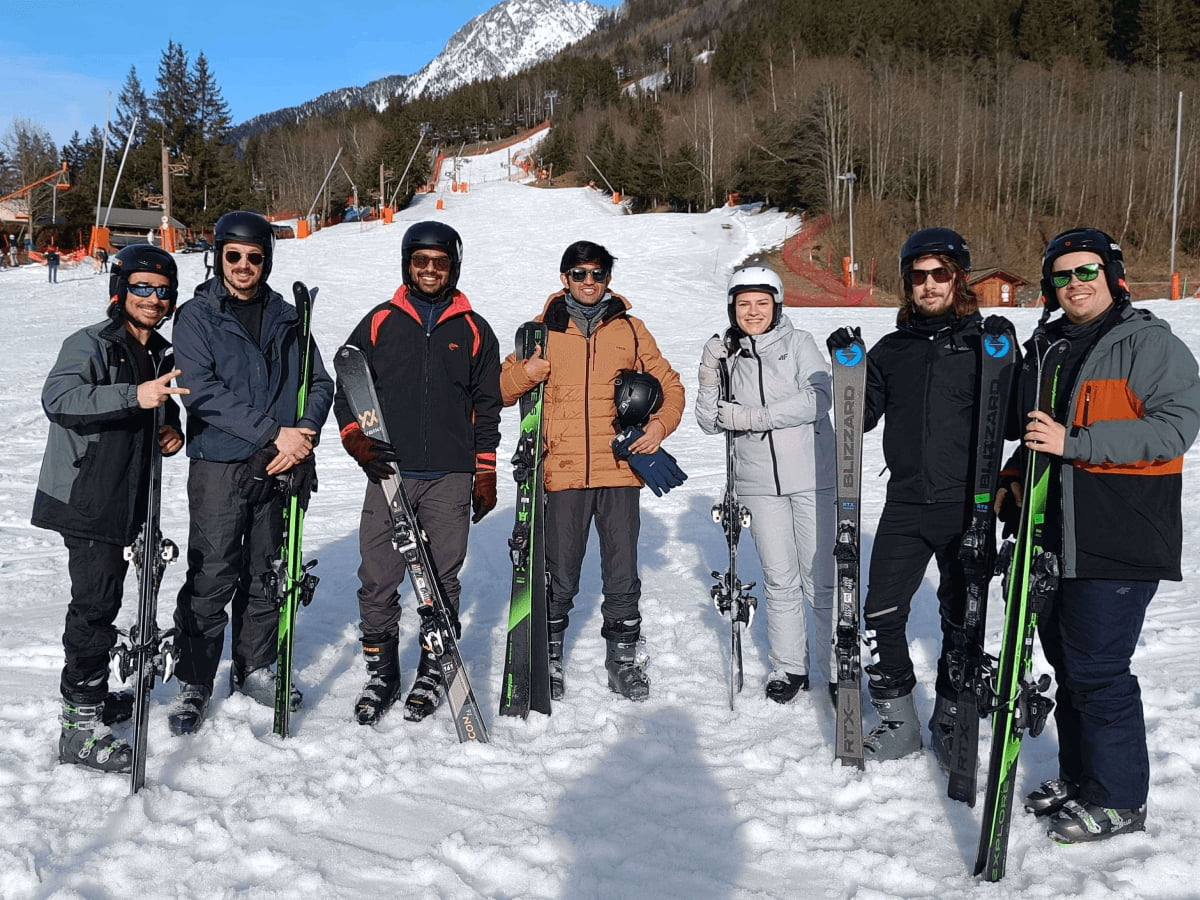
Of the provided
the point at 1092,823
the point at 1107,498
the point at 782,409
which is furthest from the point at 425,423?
the point at 1092,823

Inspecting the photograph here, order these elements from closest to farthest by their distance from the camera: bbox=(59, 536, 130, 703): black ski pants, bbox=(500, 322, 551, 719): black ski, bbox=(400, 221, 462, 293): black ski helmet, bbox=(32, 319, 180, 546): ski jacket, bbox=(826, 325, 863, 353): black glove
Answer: bbox=(32, 319, 180, 546): ski jacket
bbox=(59, 536, 130, 703): black ski pants
bbox=(826, 325, 863, 353): black glove
bbox=(400, 221, 462, 293): black ski helmet
bbox=(500, 322, 551, 719): black ski

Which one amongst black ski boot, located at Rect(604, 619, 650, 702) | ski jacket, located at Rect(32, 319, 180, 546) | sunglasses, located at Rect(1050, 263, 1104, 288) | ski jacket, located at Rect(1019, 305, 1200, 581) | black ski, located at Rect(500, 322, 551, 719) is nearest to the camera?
ski jacket, located at Rect(1019, 305, 1200, 581)

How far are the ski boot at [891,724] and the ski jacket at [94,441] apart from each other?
3180 millimetres

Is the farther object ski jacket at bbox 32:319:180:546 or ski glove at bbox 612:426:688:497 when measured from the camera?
ski glove at bbox 612:426:688:497

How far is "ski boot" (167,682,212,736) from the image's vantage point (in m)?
3.47

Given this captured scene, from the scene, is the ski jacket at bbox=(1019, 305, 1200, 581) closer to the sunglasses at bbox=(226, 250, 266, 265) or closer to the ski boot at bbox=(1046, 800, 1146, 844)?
the ski boot at bbox=(1046, 800, 1146, 844)

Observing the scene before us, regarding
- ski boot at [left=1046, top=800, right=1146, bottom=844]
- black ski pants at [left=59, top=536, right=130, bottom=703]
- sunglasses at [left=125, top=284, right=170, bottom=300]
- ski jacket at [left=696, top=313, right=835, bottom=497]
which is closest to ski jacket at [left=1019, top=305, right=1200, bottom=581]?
ski boot at [left=1046, top=800, right=1146, bottom=844]

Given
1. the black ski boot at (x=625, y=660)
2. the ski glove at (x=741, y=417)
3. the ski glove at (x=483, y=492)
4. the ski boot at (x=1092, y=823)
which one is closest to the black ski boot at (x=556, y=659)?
the black ski boot at (x=625, y=660)

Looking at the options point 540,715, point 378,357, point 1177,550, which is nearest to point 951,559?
point 1177,550

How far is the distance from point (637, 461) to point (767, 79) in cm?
7149

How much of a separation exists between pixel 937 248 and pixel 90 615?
12.1ft

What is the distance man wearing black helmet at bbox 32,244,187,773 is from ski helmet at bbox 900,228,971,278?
295cm

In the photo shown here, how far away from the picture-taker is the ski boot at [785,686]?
394 cm

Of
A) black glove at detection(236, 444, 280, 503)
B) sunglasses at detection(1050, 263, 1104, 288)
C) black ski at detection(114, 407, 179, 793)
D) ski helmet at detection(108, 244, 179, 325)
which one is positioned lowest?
black ski at detection(114, 407, 179, 793)
